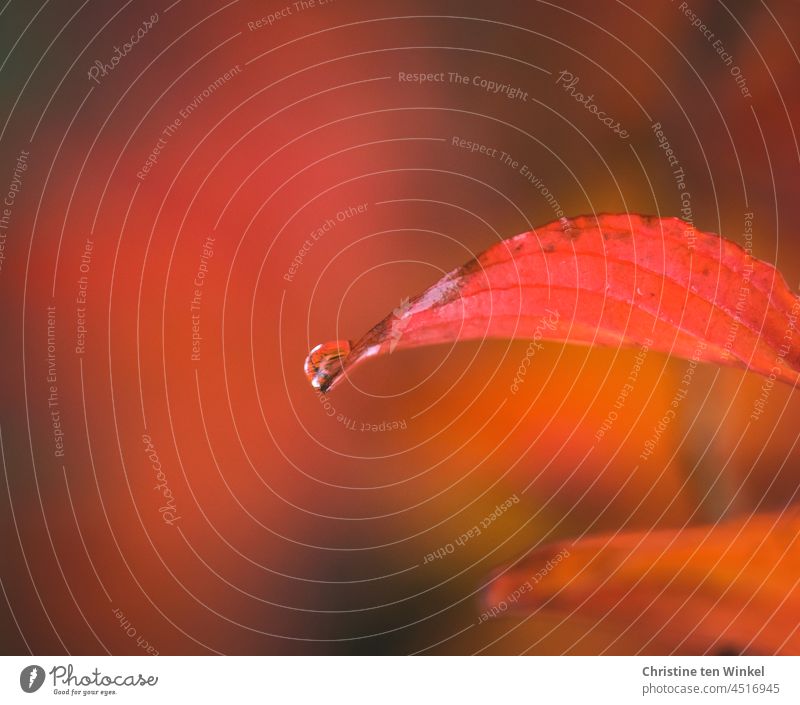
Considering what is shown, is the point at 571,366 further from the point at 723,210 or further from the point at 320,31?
the point at 320,31

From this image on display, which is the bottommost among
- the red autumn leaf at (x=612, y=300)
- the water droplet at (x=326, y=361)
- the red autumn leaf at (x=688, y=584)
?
the red autumn leaf at (x=688, y=584)

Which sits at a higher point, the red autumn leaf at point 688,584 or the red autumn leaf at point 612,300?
the red autumn leaf at point 612,300

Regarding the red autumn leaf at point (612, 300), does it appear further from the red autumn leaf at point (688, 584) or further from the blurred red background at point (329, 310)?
the red autumn leaf at point (688, 584)

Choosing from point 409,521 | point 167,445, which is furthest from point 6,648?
point 409,521

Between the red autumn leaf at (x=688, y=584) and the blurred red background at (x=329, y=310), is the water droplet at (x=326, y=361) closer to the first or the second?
the blurred red background at (x=329, y=310)

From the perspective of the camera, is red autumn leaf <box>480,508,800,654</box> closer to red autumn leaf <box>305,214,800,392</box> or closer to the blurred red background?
the blurred red background

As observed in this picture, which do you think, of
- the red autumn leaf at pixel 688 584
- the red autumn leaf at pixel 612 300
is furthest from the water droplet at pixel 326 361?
the red autumn leaf at pixel 688 584

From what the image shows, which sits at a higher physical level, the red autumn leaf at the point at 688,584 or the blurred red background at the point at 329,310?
the blurred red background at the point at 329,310
